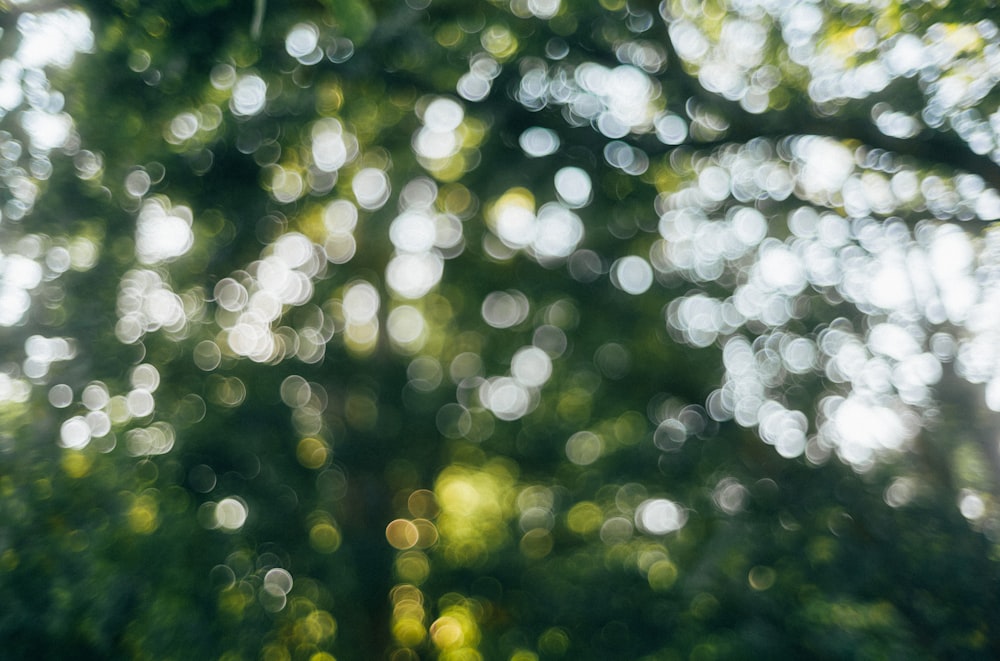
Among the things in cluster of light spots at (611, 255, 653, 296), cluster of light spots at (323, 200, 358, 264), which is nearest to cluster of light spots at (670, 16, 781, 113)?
cluster of light spots at (611, 255, 653, 296)

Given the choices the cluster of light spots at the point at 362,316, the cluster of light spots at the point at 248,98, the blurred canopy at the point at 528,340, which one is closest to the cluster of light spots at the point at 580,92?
the blurred canopy at the point at 528,340

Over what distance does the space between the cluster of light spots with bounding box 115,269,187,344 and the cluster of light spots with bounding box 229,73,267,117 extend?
1.91 m

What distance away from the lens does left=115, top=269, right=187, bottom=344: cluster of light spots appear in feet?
22.1

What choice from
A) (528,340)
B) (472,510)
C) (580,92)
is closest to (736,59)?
(580,92)

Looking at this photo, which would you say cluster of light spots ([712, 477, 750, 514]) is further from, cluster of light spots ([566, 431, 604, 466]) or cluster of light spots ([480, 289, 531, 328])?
cluster of light spots ([480, 289, 531, 328])

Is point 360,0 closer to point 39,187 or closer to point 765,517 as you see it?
point 39,187

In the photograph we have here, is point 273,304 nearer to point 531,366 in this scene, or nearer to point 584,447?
point 531,366

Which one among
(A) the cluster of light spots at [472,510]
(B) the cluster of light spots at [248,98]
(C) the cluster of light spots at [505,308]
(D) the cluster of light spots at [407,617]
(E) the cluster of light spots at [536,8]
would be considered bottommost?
(D) the cluster of light spots at [407,617]

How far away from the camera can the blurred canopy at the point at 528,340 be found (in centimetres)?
544

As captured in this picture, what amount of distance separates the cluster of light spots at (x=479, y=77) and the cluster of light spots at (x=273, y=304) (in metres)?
3.15

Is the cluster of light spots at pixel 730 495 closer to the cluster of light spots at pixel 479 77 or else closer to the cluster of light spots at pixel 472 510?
the cluster of light spots at pixel 472 510

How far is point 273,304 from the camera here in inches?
339

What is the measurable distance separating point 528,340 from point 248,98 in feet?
14.8

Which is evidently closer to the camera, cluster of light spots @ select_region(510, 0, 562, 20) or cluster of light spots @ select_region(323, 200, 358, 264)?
cluster of light spots @ select_region(510, 0, 562, 20)
